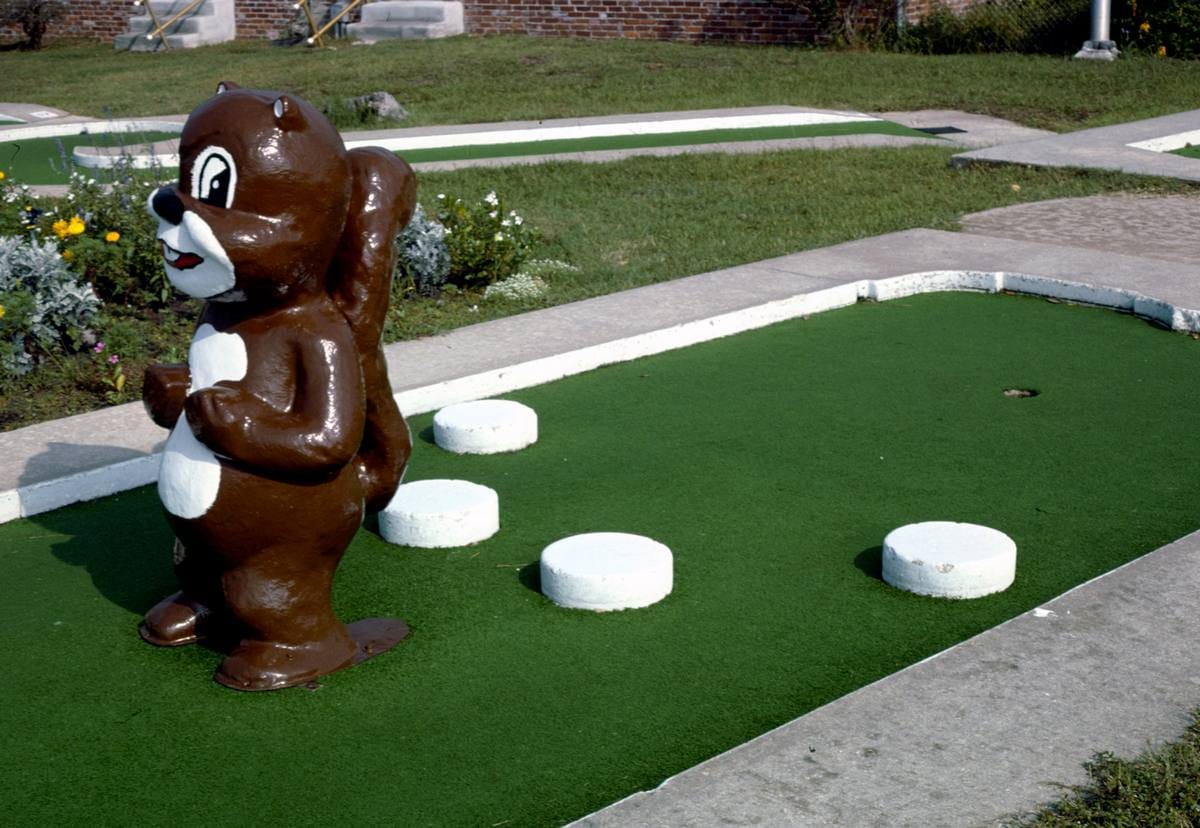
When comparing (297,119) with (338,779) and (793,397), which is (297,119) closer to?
(338,779)

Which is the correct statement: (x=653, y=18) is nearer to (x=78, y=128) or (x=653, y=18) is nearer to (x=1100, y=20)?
(x=1100, y=20)

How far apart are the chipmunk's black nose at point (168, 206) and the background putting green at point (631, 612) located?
1299mm

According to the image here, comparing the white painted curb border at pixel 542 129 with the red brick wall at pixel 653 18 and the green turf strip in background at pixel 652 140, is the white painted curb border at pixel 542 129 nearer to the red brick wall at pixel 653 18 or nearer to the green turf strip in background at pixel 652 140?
the green turf strip in background at pixel 652 140

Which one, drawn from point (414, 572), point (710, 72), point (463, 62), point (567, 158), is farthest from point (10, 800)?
point (463, 62)

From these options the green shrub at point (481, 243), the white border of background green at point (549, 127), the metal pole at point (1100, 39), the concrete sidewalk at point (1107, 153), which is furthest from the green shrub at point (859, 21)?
the green shrub at point (481, 243)

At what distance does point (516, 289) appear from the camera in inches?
325

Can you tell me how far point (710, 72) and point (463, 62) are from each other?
10.8 feet

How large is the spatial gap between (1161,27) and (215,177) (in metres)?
16.8

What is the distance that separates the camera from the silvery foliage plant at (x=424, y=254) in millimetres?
8148

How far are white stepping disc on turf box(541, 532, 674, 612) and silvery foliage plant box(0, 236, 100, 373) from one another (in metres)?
3.43

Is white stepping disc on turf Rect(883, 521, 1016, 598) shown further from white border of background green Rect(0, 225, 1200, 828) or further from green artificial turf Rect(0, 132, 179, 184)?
green artificial turf Rect(0, 132, 179, 184)

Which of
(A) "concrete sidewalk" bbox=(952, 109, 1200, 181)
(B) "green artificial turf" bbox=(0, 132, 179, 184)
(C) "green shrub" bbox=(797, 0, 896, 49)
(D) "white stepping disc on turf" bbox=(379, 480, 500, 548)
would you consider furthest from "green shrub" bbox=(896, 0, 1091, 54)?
(D) "white stepping disc on turf" bbox=(379, 480, 500, 548)

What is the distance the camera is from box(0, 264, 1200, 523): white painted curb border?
545 cm

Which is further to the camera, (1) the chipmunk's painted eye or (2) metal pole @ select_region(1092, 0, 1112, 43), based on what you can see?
(2) metal pole @ select_region(1092, 0, 1112, 43)
